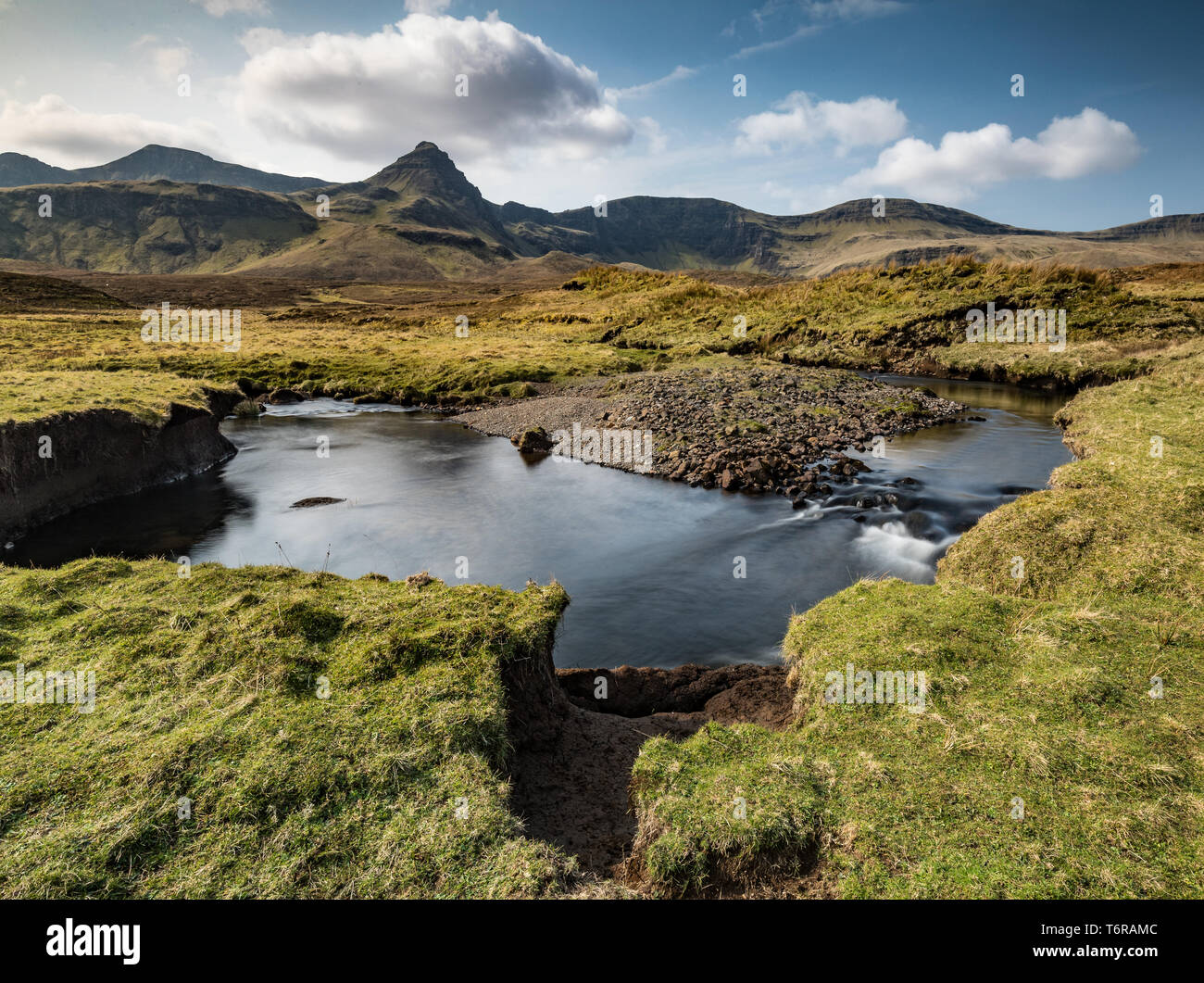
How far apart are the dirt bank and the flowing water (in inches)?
52.2

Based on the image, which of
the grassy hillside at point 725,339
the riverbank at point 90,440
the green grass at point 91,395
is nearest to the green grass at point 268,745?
the riverbank at point 90,440

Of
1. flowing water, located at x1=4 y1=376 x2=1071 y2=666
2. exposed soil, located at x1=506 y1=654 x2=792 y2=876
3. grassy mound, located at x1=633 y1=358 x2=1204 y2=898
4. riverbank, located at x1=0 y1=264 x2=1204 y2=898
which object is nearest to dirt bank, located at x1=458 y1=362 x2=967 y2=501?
flowing water, located at x1=4 y1=376 x2=1071 y2=666

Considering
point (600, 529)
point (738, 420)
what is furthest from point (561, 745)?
point (738, 420)

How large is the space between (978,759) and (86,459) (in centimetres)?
2943

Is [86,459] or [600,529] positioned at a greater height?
[86,459]

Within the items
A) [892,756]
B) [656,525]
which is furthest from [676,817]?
[656,525]

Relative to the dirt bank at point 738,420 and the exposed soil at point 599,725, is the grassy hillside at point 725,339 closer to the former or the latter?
the dirt bank at point 738,420

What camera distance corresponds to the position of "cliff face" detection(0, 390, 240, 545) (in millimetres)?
20359

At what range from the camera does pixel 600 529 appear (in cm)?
2317

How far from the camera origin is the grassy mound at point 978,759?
6176mm

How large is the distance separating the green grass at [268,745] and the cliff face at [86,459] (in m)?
12.5

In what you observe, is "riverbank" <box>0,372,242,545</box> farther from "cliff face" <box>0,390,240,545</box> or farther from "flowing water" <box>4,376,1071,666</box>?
"flowing water" <box>4,376,1071,666</box>

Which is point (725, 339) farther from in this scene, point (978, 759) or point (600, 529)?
point (978, 759)
